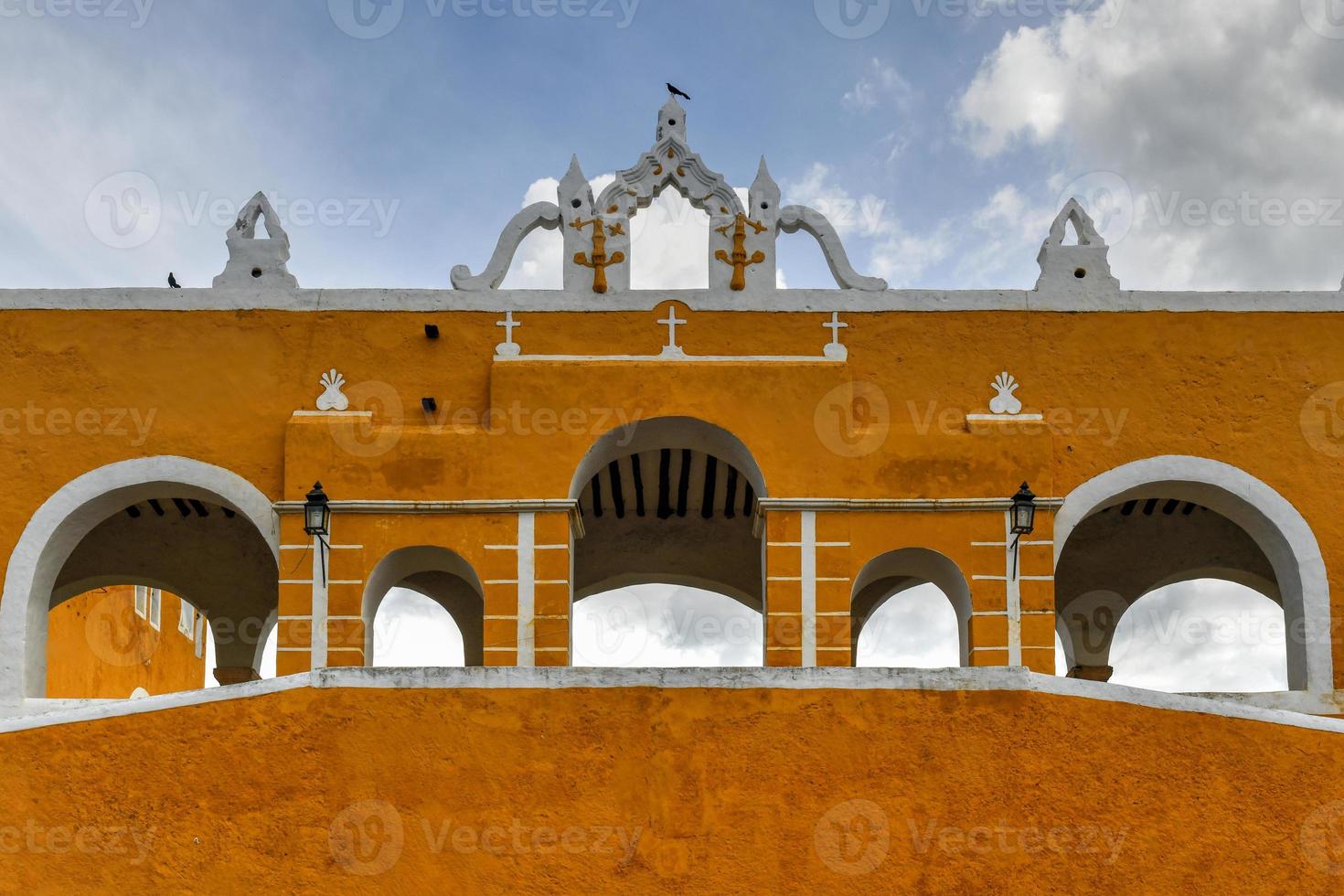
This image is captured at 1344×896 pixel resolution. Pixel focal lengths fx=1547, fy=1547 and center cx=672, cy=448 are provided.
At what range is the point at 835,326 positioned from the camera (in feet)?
41.5

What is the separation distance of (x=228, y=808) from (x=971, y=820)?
4239 mm

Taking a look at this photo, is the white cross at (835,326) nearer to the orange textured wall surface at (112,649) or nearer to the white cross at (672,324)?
the white cross at (672,324)

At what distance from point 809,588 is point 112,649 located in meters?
9.69

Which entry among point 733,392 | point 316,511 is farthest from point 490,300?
point 316,511

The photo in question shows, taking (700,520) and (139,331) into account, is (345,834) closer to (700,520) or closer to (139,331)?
(139,331)

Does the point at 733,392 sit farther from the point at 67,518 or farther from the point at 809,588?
the point at 67,518

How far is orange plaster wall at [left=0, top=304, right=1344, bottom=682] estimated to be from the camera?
1214cm

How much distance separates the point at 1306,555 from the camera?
40.6 ft

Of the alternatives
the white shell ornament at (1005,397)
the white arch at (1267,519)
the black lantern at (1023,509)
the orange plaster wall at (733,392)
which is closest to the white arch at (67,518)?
the orange plaster wall at (733,392)

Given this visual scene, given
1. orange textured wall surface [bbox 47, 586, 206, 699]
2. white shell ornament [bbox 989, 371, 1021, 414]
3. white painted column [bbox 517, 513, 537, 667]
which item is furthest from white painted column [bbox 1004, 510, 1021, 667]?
orange textured wall surface [bbox 47, 586, 206, 699]

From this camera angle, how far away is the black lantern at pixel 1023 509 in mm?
11297

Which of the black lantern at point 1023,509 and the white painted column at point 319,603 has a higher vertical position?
the black lantern at point 1023,509

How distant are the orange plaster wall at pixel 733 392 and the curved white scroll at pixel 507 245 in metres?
0.33

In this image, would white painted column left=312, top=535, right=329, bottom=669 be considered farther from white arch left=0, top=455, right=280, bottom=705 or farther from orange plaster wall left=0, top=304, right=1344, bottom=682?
orange plaster wall left=0, top=304, right=1344, bottom=682
